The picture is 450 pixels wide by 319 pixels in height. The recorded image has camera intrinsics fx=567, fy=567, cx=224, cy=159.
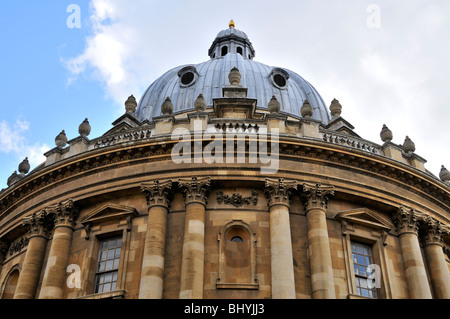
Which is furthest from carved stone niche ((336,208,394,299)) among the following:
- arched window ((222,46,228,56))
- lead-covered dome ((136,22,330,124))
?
arched window ((222,46,228,56))

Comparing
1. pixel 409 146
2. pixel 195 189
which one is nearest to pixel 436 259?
pixel 409 146

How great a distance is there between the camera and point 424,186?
973 inches

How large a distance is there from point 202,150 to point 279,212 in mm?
4017

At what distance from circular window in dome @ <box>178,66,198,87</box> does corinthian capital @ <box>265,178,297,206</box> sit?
1519 centimetres

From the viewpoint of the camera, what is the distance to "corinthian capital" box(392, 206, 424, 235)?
23.1 m

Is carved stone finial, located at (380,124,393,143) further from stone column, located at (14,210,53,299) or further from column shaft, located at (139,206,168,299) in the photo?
stone column, located at (14,210,53,299)

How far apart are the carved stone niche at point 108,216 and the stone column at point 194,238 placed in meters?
2.30

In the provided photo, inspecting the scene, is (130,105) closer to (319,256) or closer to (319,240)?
(319,240)

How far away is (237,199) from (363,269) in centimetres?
557

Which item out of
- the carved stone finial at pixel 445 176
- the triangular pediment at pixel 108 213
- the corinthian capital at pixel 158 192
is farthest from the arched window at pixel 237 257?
the carved stone finial at pixel 445 176

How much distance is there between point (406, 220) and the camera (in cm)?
2317

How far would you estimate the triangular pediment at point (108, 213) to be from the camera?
22.2 meters

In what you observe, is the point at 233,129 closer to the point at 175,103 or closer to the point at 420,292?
the point at 420,292
